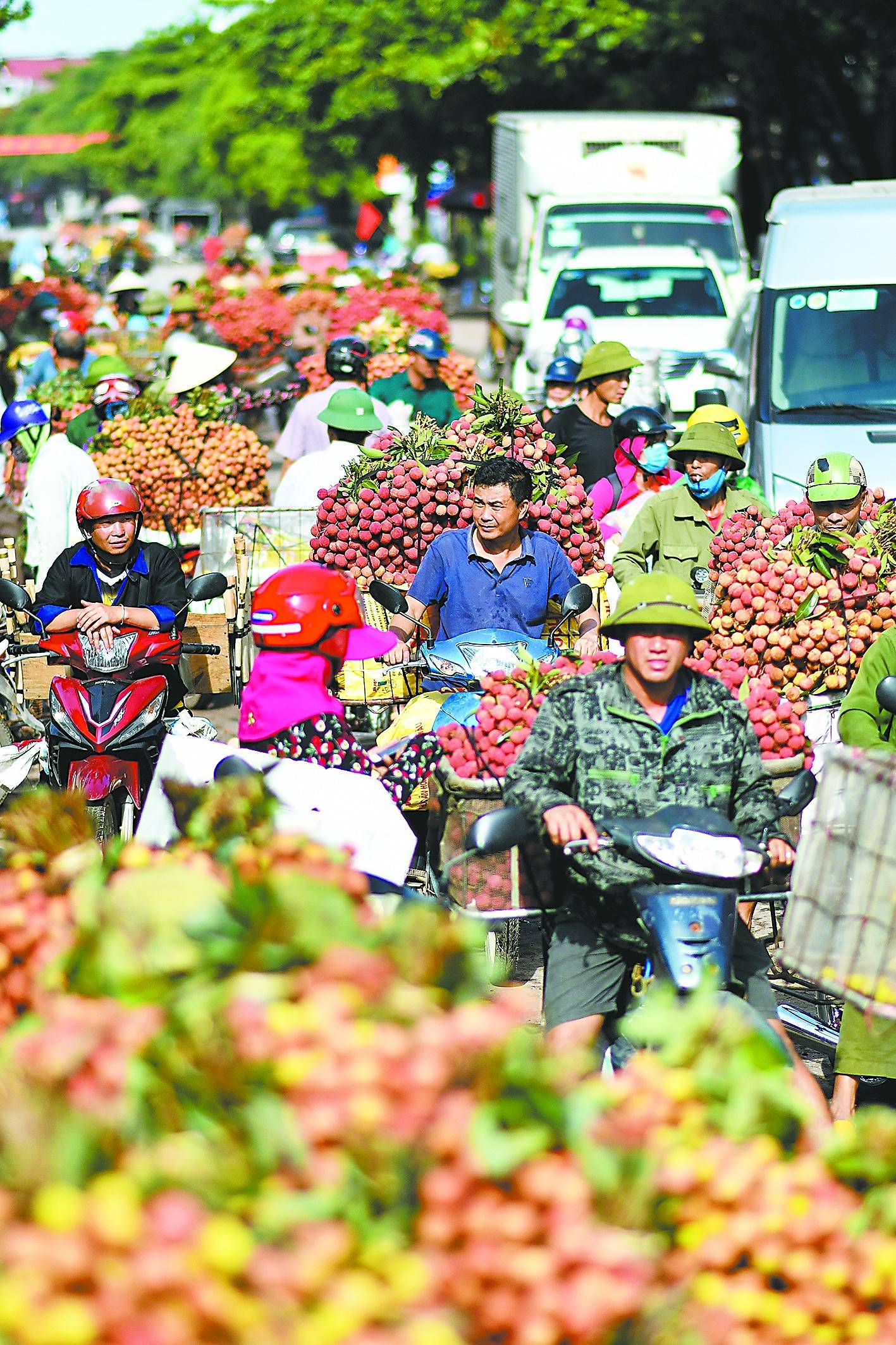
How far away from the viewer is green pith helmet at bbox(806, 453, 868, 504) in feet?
21.5

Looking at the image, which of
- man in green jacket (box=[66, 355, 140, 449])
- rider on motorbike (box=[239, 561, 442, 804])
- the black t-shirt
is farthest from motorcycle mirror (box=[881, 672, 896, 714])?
man in green jacket (box=[66, 355, 140, 449])

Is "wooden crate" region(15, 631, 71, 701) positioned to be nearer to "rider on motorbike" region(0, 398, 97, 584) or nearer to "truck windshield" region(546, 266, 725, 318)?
"rider on motorbike" region(0, 398, 97, 584)

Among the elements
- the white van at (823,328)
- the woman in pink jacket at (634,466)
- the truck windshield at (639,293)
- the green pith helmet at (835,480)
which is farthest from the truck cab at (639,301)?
the green pith helmet at (835,480)

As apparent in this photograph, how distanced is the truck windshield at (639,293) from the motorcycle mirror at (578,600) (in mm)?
10169

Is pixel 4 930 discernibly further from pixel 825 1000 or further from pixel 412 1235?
pixel 825 1000

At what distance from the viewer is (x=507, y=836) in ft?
14.0

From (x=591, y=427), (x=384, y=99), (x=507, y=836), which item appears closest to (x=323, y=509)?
(x=591, y=427)

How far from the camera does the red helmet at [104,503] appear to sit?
21.7ft

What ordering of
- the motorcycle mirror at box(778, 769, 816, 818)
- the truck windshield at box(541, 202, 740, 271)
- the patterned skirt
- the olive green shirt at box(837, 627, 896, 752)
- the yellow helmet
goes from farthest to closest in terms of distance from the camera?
the truck windshield at box(541, 202, 740, 271) → the yellow helmet → the olive green shirt at box(837, 627, 896, 752) → the patterned skirt → the motorcycle mirror at box(778, 769, 816, 818)

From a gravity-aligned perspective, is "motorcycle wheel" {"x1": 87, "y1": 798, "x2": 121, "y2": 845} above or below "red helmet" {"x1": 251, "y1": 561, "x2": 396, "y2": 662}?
below

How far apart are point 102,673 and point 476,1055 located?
452 cm

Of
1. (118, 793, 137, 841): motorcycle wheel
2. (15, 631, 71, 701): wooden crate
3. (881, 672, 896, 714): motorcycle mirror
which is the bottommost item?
(15, 631, 71, 701): wooden crate

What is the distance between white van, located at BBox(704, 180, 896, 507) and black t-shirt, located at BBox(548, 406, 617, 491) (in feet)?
6.85

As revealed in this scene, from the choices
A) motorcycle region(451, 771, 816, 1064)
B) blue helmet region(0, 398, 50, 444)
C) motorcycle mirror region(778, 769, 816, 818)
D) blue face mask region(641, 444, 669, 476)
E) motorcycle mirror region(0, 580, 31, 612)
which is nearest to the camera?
motorcycle region(451, 771, 816, 1064)
